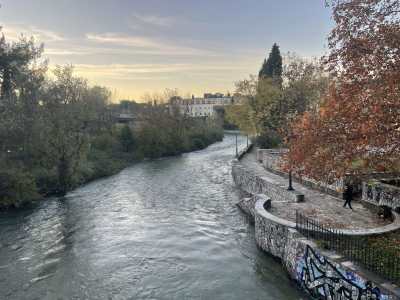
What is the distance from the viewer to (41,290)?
13.6 m

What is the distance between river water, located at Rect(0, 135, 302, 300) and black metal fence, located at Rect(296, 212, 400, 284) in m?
2.05

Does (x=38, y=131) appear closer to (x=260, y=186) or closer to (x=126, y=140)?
(x=260, y=186)

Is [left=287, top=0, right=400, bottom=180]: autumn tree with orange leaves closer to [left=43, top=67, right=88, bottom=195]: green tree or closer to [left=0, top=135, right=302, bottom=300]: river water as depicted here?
[left=0, top=135, right=302, bottom=300]: river water

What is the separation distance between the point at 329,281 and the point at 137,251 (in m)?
8.98

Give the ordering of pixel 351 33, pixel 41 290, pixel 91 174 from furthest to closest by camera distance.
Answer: pixel 91 174, pixel 41 290, pixel 351 33

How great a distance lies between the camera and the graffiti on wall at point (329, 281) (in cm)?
1023

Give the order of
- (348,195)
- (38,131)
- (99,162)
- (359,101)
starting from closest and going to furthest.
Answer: (359,101), (348,195), (38,131), (99,162)

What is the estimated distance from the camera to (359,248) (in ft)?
40.3

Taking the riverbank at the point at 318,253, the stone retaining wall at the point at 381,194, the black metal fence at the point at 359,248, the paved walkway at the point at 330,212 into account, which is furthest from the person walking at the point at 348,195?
the black metal fence at the point at 359,248

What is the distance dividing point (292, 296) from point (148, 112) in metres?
53.3

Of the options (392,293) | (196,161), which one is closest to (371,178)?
(392,293)

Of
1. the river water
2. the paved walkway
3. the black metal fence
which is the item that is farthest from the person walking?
the river water

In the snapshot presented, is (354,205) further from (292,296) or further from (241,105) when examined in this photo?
(241,105)

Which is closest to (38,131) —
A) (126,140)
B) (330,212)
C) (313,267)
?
(330,212)
